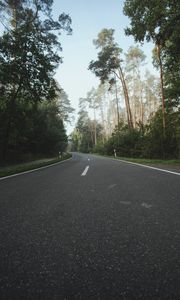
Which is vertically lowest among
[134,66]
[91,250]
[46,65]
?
[91,250]

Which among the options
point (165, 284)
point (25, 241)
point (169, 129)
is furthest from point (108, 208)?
point (169, 129)

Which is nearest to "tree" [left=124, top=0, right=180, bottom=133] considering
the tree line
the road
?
the tree line

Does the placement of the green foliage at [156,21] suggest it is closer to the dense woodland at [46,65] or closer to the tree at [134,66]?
the dense woodland at [46,65]

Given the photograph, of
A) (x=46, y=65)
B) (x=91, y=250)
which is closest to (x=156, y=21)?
(x=46, y=65)

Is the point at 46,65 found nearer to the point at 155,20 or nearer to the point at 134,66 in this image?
the point at 155,20

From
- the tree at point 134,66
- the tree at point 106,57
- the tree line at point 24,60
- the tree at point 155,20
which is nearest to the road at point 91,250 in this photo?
the tree at point 155,20

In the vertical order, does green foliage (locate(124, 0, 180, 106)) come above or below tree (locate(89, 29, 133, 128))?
below

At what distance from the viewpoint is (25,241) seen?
231 centimetres

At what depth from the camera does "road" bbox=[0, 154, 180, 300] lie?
4.91 feet

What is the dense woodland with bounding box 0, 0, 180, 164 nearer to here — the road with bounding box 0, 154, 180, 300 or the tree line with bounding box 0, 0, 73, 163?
the tree line with bounding box 0, 0, 73, 163

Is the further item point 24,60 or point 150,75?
point 150,75

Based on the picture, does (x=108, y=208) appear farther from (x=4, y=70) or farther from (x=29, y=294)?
(x=4, y=70)

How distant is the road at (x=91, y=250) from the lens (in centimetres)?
150

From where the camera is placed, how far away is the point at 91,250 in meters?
2.06
